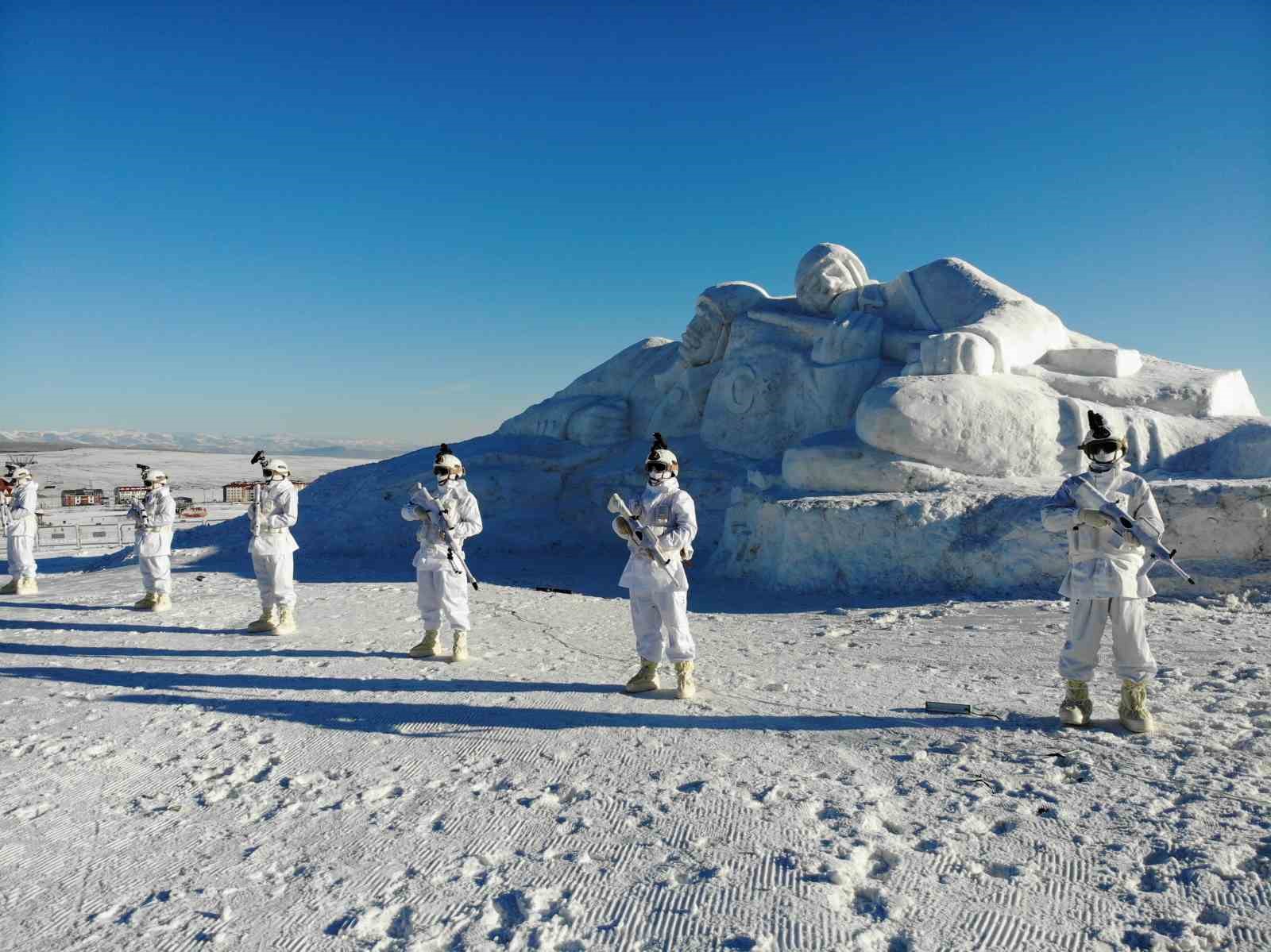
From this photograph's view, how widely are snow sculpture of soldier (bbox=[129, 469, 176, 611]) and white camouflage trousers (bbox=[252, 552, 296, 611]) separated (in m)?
1.67

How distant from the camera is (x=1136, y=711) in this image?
3693 mm

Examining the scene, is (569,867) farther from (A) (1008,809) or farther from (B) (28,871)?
(B) (28,871)

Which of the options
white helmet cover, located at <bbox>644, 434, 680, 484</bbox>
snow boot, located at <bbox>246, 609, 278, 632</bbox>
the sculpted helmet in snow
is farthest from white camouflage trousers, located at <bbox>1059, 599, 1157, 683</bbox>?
the sculpted helmet in snow

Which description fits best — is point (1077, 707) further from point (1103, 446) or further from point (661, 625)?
point (661, 625)

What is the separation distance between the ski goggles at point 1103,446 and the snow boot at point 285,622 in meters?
5.92

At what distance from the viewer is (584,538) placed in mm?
12133

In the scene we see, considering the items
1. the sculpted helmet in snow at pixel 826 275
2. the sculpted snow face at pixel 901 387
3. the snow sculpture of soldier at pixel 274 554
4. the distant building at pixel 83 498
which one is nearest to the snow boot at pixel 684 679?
the snow sculpture of soldier at pixel 274 554

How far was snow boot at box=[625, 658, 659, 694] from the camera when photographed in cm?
464

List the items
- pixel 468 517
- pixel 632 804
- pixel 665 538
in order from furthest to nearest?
pixel 468 517 < pixel 665 538 < pixel 632 804

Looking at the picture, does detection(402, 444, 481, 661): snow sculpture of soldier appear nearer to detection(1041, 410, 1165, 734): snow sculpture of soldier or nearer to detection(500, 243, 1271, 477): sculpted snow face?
detection(1041, 410, 1165, 734): snow sculpture of soldier

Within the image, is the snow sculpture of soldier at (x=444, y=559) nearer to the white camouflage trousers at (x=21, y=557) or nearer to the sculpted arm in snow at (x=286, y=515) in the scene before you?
the sculpted arm in snow at (x=286, y=515)

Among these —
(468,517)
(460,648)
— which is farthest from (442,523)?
(460,648)

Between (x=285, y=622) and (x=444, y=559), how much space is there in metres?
1.96

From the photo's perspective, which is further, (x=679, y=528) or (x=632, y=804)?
(x=679, y=528)
